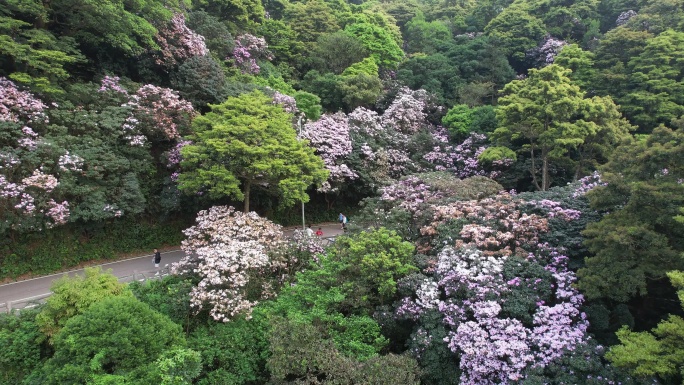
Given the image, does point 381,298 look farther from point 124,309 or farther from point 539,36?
point 539,36

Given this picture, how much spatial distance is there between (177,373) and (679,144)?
11903 millimetres

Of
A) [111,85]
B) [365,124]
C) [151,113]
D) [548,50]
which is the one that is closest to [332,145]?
[365,124]

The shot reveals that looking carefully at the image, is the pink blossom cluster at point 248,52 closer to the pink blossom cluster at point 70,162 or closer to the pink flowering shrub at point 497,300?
the pink blossom cluster at point 70,162

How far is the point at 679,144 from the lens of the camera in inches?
352

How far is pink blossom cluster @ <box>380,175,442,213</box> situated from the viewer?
15.7 meters

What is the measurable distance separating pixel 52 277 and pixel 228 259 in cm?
865

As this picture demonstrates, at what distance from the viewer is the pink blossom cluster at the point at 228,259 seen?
11.3 m

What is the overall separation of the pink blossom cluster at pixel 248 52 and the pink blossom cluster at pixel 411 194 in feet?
47.7

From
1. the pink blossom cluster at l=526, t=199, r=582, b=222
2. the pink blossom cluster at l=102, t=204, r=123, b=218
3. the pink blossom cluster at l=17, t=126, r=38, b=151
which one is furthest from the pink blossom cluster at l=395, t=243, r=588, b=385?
the pink blossom cluster at l=17, t=126, r=38, b=151

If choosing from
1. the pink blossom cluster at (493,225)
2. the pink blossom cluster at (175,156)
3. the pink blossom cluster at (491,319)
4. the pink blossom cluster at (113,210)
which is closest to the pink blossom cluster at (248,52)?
the pink blossom cluster at (175,156)

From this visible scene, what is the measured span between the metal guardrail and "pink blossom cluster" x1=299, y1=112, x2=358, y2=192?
359 inches

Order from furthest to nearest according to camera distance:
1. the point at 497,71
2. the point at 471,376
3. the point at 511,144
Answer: the point at 497,71 < the point at 511,144 < the point at 471,376

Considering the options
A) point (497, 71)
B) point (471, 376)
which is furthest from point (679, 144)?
point (497, 71)

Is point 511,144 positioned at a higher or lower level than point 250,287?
higher
